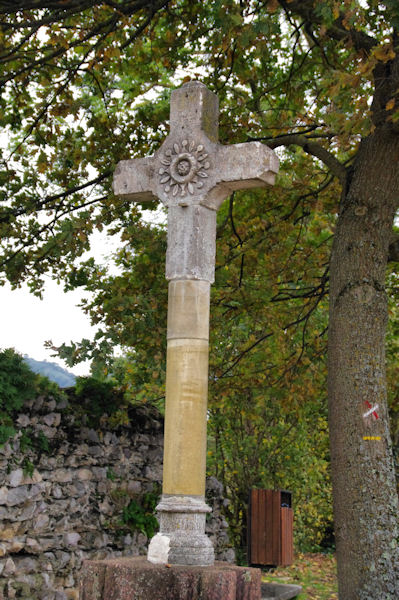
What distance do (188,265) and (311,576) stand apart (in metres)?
11.1

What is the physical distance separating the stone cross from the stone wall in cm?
337

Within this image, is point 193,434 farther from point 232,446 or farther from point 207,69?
point 232,446

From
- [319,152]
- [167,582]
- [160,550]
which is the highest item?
[319,152]

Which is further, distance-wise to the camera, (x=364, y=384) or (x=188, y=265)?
(x=364, y=384)

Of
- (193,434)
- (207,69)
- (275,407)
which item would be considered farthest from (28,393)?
(275,407)

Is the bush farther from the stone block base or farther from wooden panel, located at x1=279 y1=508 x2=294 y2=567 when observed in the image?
wooden panel, located at x1=279 y1=508 x2=294 y2=567

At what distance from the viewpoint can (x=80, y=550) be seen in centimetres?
873

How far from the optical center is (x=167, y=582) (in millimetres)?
4551

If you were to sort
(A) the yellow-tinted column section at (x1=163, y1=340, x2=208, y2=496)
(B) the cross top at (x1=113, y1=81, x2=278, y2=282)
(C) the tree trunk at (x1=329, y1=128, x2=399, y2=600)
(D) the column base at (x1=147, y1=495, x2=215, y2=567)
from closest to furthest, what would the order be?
1. (D) the column base at (x1=147, y1=495, x2=215, y2=567)
2. (A) the yellow-tinted column section at (x1=163, y1=340, x2=208, y2=496)
3. (B) the cross top at (x1=113, y1=81, x2=278, y2=282)
4. (C) the tree trunk at (x1=329, y1=128, x2=399, y2=600)

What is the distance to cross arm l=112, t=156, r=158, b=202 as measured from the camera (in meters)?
5.97

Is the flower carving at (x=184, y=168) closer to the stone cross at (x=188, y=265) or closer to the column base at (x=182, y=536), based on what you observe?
the stone cross at (x=188, y=265)

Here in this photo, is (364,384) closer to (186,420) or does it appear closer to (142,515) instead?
(186,420)

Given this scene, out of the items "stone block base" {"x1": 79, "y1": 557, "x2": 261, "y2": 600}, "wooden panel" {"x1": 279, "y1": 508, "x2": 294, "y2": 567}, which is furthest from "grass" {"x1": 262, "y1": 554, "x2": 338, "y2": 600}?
"stone block base" {"x1": 79, "y1": 557, "x2": 261, "y2": 600}

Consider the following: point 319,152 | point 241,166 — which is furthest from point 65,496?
point 319,152
